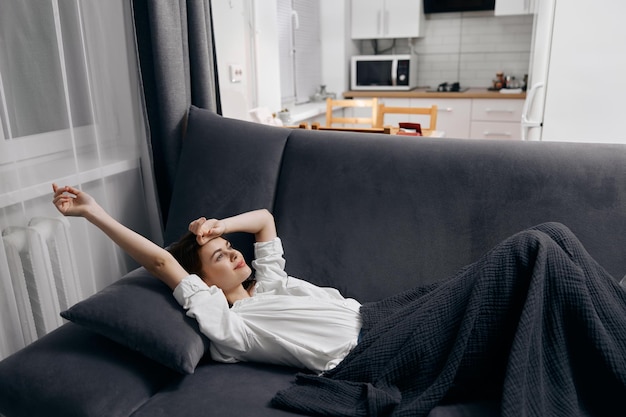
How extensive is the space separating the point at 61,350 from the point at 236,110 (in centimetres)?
177

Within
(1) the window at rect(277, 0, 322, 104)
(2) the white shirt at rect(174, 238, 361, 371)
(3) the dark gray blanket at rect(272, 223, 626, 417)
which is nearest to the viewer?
(3) the dark gray blanket at rect(272, 223, 626, 417)

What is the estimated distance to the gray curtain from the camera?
195 cm

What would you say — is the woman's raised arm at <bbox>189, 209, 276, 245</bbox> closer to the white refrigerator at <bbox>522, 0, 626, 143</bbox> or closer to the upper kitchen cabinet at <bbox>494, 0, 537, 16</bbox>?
the white refrigerator at <bbox>522, 0, 626, 143</bbox>

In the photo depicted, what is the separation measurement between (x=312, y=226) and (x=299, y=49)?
3036 millimetres

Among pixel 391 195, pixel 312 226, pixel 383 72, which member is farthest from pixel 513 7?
pixel 312 226

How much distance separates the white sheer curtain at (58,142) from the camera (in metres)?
1.52

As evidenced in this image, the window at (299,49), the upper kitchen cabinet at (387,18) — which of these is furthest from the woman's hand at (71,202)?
the upper kitchen cabinet at (387,18)

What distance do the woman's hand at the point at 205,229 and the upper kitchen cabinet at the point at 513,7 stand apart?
3.83 meters

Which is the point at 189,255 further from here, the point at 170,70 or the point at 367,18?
the point at 367,18

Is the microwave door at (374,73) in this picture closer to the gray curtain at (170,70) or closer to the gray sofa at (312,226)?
the gray curtain at (170,70)

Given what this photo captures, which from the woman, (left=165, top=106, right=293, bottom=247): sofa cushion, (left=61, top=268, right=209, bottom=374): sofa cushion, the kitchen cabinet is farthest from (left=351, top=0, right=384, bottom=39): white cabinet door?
(left=61, top=268, right=209, bottom=374): sofa cushion

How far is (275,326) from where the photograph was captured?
144cm

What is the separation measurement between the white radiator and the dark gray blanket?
0.86 m

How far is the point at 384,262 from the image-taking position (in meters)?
1.69
